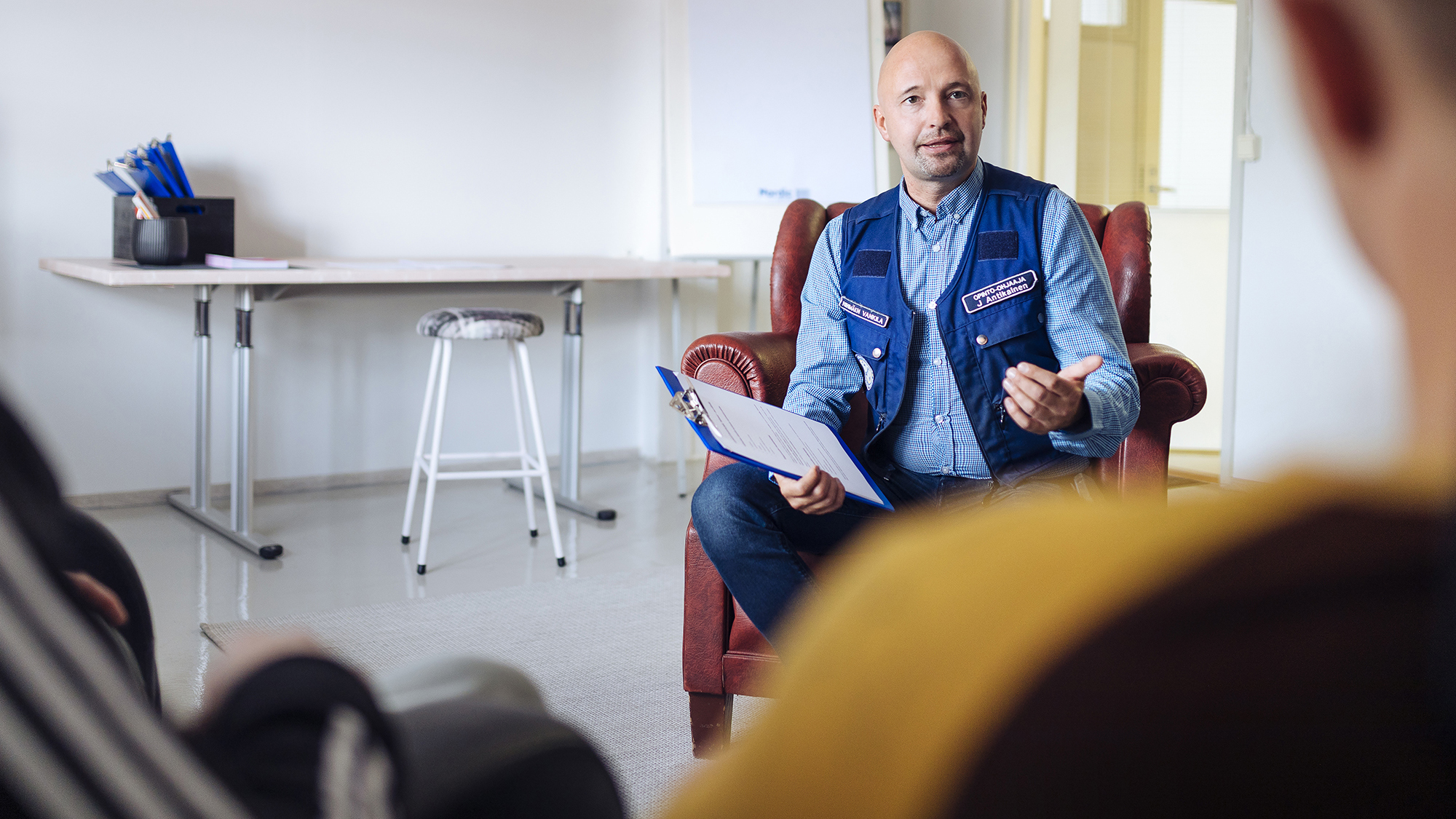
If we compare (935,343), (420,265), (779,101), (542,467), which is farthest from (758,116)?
(935,343)

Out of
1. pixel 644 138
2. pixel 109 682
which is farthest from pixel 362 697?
pixel 644 138

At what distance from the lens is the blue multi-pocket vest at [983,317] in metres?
1.71

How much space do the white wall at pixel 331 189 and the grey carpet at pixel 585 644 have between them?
3.67ft

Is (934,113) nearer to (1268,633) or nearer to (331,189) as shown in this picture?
(1268,633)

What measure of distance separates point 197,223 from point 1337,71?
11.2ft

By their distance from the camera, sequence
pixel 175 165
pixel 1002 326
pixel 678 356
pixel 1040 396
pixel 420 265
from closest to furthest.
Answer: pixel 1040 396, pixel 1002 326, pixel 175 165, pixel 420 265, pixel 678 356

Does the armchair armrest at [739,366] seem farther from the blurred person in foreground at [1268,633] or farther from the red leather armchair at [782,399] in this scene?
the blurred person in foreground at [1268,633]

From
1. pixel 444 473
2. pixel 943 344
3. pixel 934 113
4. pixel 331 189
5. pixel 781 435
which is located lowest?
pixel 444 473

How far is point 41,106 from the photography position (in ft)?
10.6

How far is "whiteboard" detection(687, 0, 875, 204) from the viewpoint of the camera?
3.86 m

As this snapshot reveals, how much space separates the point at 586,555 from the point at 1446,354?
116 inches

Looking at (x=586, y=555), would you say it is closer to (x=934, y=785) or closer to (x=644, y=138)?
(x=644, y=138)

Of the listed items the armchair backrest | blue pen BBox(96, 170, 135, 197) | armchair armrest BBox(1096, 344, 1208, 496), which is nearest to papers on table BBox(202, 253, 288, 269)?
blue pen BBox(96, 170, 135, 197)

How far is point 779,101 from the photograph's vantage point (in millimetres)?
3938
